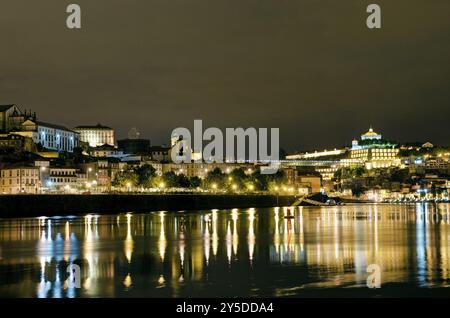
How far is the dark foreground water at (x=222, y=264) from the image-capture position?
25469mm

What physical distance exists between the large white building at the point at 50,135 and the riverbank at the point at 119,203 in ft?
119

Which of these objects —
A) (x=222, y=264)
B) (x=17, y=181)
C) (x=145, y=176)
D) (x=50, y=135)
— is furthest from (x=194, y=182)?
(x=222, y=264)

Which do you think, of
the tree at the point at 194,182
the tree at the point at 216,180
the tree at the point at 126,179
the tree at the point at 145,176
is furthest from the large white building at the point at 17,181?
the tree at the point at 216,180

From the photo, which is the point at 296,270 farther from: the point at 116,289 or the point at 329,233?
the point at 329,233

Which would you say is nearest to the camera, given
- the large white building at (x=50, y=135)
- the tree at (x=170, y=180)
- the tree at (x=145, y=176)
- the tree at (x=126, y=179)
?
the tree at (x=126, y=179)

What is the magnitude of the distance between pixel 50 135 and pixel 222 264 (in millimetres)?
130176

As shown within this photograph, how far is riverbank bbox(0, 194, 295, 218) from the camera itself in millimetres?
92000

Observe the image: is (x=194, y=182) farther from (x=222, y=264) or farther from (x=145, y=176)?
(x=222, y=264)

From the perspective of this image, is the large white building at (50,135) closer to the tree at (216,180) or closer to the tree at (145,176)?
the tree at (145,176)

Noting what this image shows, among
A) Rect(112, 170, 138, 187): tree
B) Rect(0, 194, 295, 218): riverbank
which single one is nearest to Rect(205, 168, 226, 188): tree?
Rect(0, 194, 295, 218): riverbank

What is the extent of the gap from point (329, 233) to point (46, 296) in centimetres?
3395

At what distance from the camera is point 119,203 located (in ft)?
373

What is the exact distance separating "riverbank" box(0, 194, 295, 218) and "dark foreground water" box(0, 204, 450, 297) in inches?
1538

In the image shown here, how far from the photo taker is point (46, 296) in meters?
24.0
